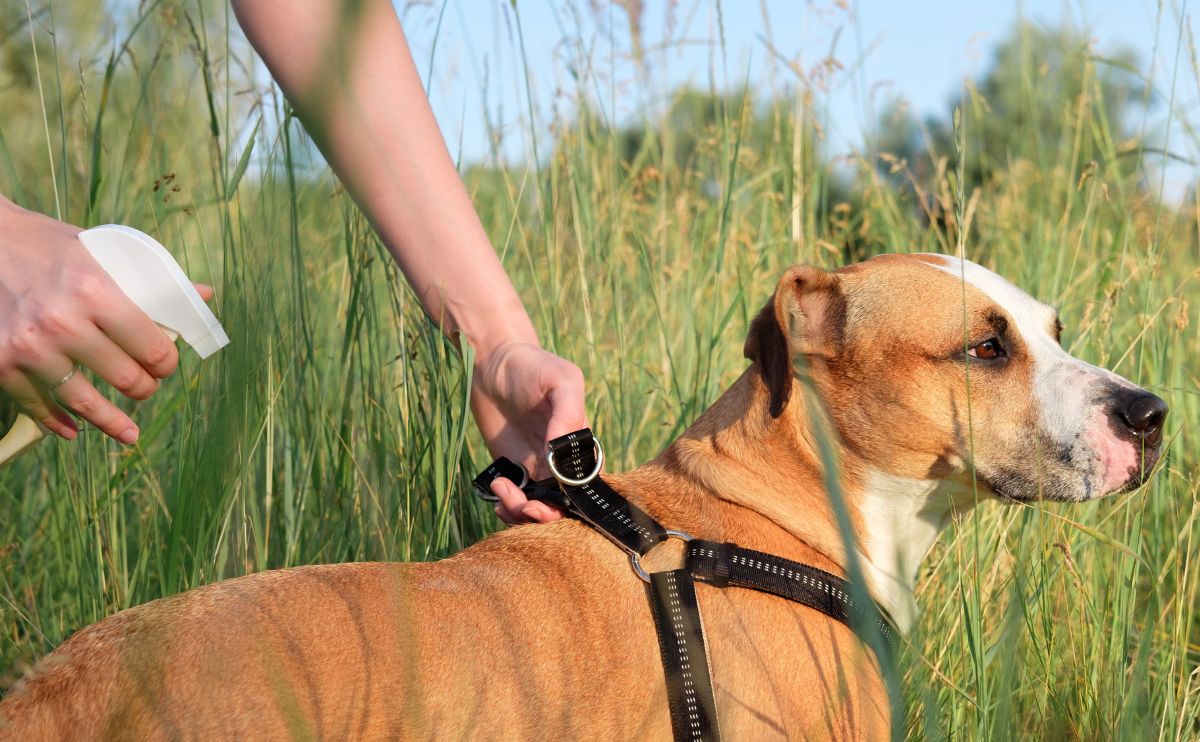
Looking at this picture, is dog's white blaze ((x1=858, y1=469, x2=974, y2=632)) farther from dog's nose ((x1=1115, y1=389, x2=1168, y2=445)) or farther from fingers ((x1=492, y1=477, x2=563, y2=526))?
fingers ((x1=492, y1=477, x2=563, y2=526))

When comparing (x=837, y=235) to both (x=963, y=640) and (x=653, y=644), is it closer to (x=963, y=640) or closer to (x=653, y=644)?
(x=963, y=640)

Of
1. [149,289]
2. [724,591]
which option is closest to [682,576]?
[724,591]

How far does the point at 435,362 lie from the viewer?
2.81 m

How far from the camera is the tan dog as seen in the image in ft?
5.66

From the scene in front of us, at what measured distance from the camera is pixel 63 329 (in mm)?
1521

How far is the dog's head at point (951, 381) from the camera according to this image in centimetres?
249

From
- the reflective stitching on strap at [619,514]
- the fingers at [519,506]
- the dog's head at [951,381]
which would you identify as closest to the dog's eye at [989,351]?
the dog's head at [951,381]

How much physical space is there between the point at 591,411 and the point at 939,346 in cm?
132

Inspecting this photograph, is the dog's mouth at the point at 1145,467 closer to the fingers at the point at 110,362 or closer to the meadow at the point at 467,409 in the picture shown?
the meadow at the point at 467,409

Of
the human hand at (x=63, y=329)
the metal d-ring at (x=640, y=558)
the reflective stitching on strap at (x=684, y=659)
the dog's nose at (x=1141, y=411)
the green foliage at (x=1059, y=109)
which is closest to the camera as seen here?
the human hand at (x=63, y=329)

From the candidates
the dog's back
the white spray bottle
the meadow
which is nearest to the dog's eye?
the meadow

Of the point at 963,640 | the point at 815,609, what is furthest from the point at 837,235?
the point at 815,609

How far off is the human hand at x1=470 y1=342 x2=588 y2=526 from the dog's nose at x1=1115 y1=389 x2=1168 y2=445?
124 cm

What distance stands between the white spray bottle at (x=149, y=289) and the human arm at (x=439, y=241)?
0.56 meters
